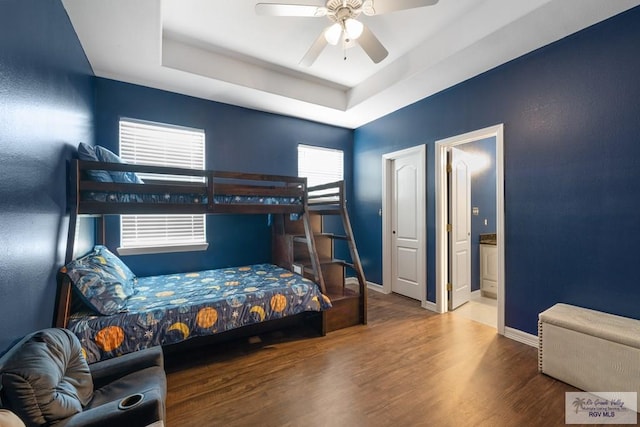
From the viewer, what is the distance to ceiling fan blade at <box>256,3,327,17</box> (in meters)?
1.86

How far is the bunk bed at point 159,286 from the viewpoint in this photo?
6.18 feet

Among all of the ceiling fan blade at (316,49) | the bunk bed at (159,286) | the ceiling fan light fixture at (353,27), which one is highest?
the ceiling fan blade at (316,49)

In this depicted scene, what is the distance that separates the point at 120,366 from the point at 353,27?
274 cm

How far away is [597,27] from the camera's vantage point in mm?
2141

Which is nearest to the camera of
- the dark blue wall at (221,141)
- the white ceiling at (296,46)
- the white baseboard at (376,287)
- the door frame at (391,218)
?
the white ceiling at (296,46)

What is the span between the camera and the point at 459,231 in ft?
→ 11.7

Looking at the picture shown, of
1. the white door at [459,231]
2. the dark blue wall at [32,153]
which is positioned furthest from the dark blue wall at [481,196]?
the dark blue wall at [32,153]

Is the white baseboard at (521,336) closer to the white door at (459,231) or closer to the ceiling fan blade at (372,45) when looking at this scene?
the white door at (459,231)

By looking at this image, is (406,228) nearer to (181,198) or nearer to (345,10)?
(345,10)

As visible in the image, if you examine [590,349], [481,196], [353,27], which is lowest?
[590,349]

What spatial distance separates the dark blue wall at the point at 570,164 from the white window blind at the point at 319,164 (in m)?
2.06

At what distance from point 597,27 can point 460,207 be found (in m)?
2.04

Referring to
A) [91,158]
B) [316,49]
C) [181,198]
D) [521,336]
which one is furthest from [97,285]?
[521,336]

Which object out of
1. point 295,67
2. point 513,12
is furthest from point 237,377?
point 513,12
